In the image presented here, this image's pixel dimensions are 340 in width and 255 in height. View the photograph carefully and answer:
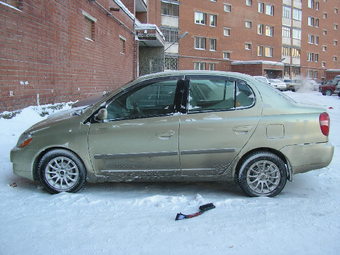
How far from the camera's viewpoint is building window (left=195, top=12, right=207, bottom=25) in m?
37.9

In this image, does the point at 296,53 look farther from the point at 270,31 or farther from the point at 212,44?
the point at 212,44

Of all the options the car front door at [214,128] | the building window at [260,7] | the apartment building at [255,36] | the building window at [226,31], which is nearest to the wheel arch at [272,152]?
the car front door at [214,128]

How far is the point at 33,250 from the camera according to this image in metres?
2.77

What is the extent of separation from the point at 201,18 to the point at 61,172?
3758cm

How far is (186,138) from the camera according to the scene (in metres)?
3.93

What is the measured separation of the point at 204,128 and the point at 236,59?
132 ft

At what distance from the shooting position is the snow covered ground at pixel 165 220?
9.26 ft

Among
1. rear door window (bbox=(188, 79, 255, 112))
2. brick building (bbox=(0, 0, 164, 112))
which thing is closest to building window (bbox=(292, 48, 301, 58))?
brick building (bbox=(0, 0, 164, 112))

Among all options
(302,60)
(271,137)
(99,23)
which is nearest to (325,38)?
(302,60)

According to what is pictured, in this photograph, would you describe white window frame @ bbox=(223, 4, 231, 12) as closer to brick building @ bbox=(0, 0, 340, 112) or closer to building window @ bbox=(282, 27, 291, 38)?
brick building @ bbox=(0, 0, 340, 112)

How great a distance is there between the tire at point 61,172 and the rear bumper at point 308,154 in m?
2.74

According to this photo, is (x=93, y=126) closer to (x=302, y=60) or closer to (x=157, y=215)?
(x=157, y=215)

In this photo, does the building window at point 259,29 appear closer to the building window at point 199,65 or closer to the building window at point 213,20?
the building window at point 213,20

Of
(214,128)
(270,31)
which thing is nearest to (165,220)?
(214,128)
